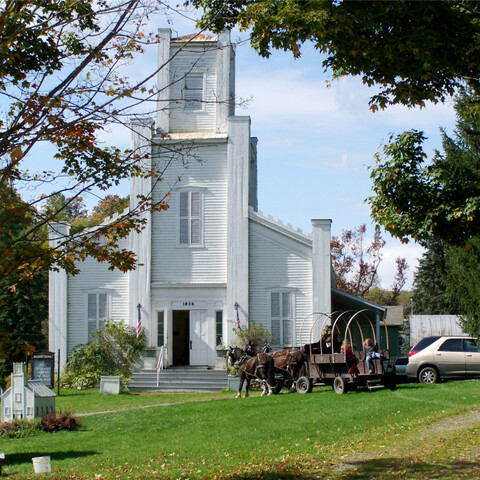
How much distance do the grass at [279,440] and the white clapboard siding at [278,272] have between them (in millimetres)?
8171

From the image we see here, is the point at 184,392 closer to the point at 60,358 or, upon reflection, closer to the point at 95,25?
the point at 60,358

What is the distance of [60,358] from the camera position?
28.3 meters

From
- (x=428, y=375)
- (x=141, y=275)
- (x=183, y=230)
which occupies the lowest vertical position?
(x=428, y=375)

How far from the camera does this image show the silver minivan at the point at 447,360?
900 inches

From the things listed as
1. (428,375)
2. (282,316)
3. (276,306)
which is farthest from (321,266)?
(428,375)

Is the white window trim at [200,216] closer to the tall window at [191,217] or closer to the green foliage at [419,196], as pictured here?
the tall window at [191,217]

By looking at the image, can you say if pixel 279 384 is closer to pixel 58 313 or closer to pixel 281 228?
pixel 281 228

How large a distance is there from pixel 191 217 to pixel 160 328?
15.2ft

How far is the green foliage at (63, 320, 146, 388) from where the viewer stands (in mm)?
27359

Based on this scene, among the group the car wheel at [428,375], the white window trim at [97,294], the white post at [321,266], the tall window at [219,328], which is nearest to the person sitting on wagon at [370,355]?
the car wheel at [428,375]

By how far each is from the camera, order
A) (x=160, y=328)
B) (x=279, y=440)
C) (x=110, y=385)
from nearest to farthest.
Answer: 1. (x=279, y=440)
2. (x=110, y=385)
3. (x=160, y=328)

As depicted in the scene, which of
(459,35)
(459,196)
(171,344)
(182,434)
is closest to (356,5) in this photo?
(459,35)

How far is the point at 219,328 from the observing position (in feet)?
94.2

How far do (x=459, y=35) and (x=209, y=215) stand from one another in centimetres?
1856
